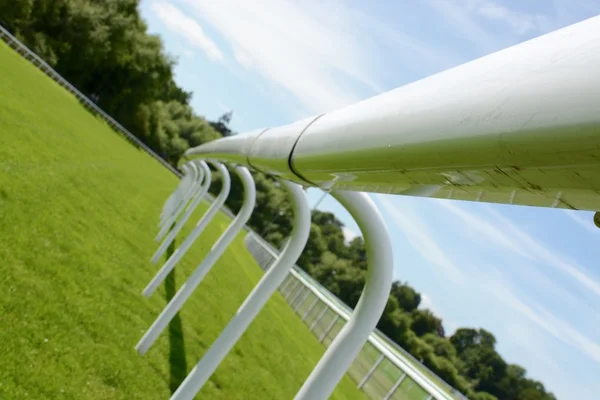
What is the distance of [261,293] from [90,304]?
2914 mm

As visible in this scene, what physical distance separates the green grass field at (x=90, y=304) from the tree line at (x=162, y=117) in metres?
13.0

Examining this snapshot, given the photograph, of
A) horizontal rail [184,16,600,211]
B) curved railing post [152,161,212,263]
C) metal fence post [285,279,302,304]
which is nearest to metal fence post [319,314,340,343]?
metal fence post [285,279,302,304]

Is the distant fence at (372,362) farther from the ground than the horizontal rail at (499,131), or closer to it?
closer to it

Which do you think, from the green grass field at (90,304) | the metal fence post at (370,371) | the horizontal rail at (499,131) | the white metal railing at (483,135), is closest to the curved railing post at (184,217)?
the green grass field at (90,304)

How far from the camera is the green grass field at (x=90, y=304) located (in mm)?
4797

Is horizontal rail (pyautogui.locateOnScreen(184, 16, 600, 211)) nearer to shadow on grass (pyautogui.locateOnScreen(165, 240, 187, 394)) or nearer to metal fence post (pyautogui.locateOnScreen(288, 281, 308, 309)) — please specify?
shadow on grass (pyautogui.locateOnScreen(165, 240, 187, 394))

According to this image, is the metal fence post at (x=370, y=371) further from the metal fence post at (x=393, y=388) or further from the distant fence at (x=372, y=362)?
the metal fence post at (x=393, y=388)

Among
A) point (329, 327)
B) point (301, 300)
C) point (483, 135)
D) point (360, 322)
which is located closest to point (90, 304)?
point (360, 322)

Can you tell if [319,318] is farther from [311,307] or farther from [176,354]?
[176,354]

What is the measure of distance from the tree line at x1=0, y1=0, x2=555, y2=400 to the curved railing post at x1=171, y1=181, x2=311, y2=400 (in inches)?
819

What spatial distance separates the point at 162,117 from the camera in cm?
6700

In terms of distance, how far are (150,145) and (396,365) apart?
5257 cm

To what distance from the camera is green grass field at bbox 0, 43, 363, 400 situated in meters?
4.80

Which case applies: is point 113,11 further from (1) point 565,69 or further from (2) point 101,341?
(1) point 565,69
